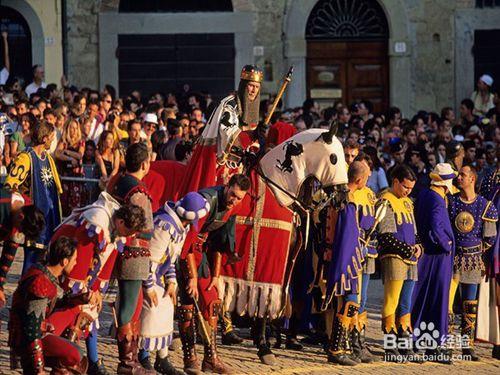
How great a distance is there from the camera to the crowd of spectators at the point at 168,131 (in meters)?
17.3

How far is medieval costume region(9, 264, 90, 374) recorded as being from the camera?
10492 mm

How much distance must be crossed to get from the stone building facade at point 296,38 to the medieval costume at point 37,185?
44.3 feet

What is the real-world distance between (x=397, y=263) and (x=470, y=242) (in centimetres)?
97

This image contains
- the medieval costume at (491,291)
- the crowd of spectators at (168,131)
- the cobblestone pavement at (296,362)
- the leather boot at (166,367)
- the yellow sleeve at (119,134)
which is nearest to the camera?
the leather boot at (166,367)

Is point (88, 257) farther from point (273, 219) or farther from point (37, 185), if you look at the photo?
point (37, 185)

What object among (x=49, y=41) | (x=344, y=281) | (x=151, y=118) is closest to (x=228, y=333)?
(x=344, y=281)

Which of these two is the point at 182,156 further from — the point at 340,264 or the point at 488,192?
the point at 488,192

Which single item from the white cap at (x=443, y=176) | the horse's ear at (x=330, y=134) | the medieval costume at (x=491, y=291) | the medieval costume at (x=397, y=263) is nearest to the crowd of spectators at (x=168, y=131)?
the horse's ear at (x=330, y=134)

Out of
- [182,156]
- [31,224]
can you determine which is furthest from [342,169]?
[31,224]

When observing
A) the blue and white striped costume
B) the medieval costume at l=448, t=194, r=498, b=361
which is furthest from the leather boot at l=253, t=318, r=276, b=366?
the medieval costume at l=448, t=194, r=498, b=361

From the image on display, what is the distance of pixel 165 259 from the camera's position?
1179cm

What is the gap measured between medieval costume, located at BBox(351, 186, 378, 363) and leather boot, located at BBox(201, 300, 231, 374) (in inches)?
65.9

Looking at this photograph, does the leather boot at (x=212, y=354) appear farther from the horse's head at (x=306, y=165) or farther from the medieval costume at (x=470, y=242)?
the medieval costume at (x=470, y=242)

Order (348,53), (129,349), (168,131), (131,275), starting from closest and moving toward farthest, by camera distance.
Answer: (131,275), (129,349), (168,131), (348,53)
